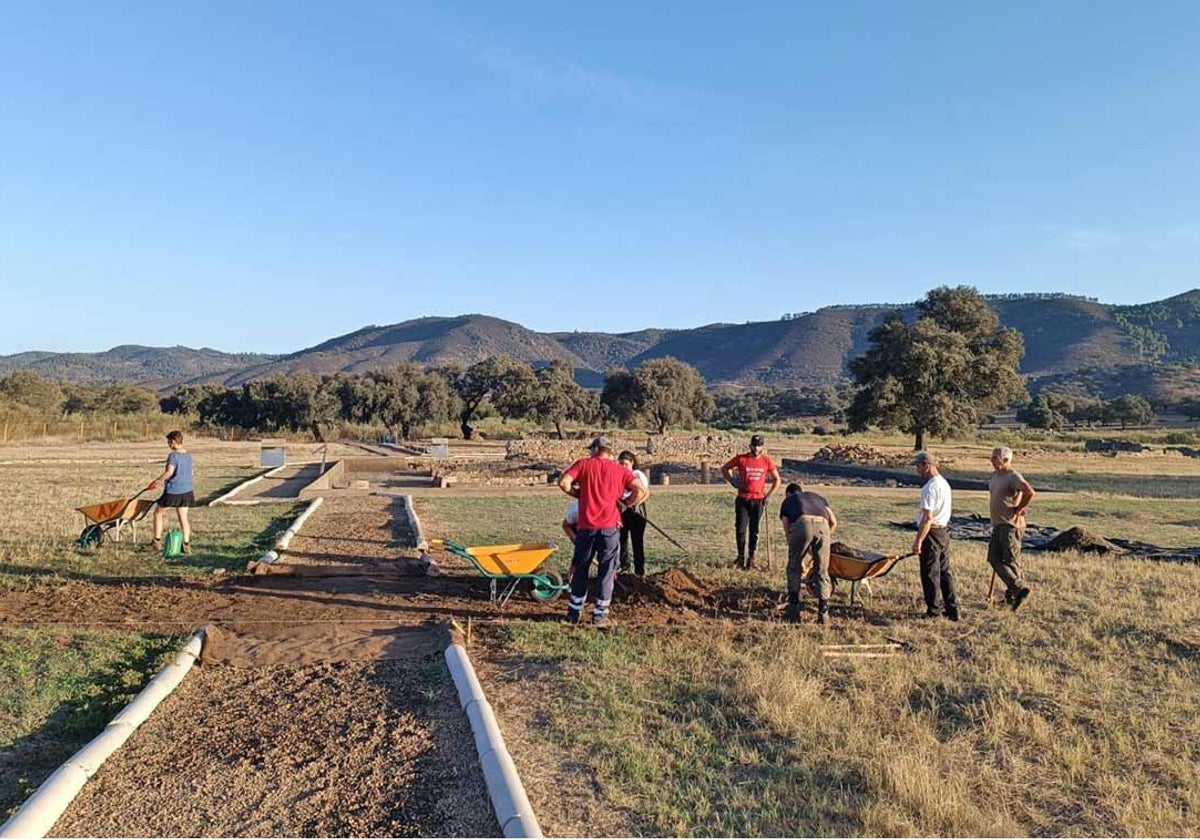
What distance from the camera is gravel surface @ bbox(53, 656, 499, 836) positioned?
387 cm

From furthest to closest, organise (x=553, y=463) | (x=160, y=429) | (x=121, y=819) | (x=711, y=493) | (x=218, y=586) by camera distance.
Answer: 1. (x=160, y=429)
2. (x=553, y=463)
3. (x=711, y=493)
4. (x=218, y=586)
5. (x=121, y=819)

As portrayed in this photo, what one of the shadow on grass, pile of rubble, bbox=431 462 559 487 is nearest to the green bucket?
the shadow on grass

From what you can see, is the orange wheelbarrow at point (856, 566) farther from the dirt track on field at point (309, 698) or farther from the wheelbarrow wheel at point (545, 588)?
the wheelbarrow wheel at point (545, 588)

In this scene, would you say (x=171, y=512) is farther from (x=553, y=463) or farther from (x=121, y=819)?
(x=553, y=463)

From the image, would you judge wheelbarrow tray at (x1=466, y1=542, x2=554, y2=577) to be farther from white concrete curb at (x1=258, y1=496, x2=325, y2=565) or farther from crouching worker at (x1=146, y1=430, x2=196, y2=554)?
crouching worker at (x1=146, y1=430, x2=196, y2=554)

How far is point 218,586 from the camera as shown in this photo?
348 inches

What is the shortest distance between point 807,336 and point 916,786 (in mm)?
143620

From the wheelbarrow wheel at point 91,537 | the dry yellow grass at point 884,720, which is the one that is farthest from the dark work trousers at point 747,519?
the wheelbarrow wheel at point 91,537

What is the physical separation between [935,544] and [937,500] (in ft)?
1.39

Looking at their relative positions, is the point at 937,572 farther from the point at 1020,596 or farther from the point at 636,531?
the point at 636,531

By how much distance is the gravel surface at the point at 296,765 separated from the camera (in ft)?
12.7

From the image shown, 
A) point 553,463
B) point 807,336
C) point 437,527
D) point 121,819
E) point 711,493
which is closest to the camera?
point 121,819

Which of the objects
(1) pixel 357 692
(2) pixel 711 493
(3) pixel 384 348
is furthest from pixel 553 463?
(3) pixel 384 348

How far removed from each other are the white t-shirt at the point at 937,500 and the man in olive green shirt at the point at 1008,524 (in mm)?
619
